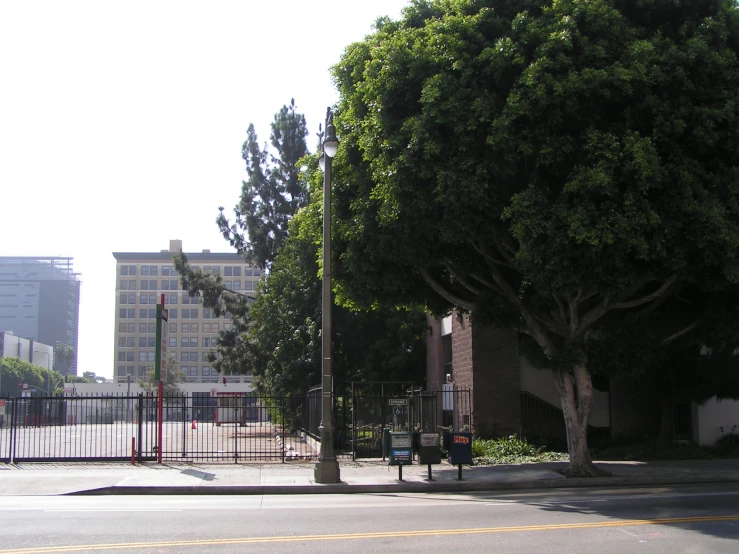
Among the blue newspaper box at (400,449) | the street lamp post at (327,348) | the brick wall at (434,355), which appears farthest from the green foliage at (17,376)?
the blue newspaper box at (400,449)

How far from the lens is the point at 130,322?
444 ft

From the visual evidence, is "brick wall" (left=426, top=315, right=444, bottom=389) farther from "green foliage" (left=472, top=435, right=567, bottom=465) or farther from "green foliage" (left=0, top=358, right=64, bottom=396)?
"green foliage" (left=0, top=358, right=64, bottom=396)

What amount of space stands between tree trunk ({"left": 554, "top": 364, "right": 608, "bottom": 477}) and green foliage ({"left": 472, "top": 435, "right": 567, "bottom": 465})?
11.4 ft

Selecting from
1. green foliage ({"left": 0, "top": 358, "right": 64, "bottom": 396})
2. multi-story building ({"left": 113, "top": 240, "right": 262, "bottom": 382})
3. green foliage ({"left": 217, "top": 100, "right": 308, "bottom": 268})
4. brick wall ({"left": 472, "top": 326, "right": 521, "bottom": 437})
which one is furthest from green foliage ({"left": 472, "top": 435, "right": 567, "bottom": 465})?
multi-story building ({"left": 113, "top": 240, "right": 262, "bottom": 382})

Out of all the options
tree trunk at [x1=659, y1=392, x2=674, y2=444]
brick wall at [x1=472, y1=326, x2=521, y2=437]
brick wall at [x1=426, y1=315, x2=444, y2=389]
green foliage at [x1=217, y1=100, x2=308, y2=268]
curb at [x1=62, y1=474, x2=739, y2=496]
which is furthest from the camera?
green foliage at [x1=217, y1=100, x2=308, y2=268]

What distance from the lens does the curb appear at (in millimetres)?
16203

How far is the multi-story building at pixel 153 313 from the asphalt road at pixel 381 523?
121321 mm

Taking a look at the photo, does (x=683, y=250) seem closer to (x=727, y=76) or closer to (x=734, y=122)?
(x=734, y=122)

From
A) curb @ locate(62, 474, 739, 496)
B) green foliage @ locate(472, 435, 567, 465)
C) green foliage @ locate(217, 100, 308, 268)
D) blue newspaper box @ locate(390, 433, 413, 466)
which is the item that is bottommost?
curb @ locate(62, 474, 739, 496)

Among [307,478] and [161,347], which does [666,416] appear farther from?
[161,347]

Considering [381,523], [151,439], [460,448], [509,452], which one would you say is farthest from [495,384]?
[381,523]

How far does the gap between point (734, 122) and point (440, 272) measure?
7.84m

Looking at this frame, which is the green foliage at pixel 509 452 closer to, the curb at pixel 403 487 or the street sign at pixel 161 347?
the curb at pixel 403 487

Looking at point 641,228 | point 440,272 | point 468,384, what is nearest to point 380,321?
point 468,384
